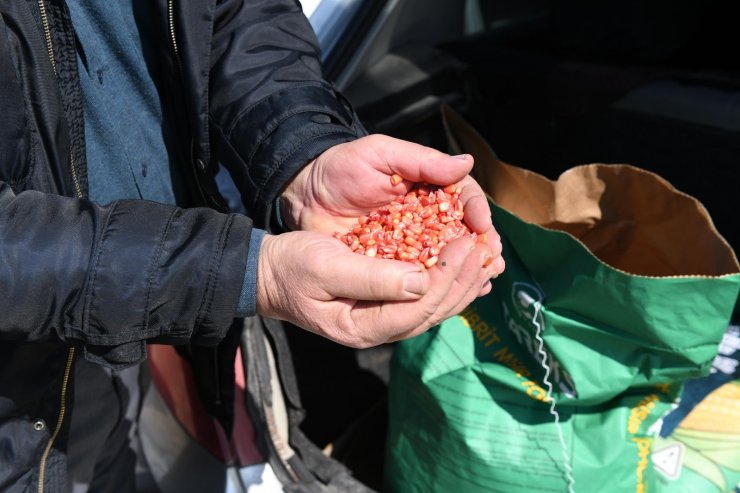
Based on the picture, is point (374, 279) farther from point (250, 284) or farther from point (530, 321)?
point (530, 321)

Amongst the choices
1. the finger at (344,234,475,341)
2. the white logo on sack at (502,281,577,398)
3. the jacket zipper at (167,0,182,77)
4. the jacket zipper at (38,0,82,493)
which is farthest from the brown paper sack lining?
the jacket zipper at (38,0,82,493)

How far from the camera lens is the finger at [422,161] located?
133cm

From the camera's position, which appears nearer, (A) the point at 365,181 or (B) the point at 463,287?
(B) the point at 463,287

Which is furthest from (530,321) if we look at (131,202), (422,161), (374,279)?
(131,202)

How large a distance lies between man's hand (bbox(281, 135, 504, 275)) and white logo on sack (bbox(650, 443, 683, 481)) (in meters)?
0.75

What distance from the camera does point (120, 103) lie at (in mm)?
1386

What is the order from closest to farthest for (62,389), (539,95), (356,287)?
(356,287) < (62,389) < (539,95)

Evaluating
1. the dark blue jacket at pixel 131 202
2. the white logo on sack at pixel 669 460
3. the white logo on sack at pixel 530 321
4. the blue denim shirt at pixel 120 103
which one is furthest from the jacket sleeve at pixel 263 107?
the white logo on sack at pixel 669 460

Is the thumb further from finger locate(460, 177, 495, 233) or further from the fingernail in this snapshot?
finger locate(460, 177, 495, 233)

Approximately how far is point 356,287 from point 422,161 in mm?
343

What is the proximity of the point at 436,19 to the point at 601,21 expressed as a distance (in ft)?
2.32

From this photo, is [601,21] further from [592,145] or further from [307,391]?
[307,391]

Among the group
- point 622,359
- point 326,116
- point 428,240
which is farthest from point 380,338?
point 622,359

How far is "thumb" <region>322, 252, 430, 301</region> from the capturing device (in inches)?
43.6
